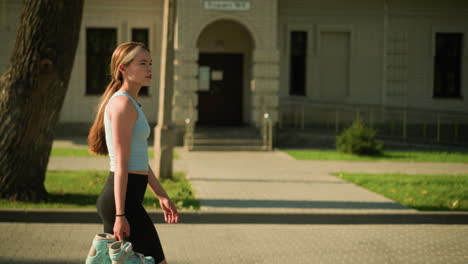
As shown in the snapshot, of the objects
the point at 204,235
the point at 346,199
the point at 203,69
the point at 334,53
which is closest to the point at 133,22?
the point at 203,69

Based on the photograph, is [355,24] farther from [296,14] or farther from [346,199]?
[346,199]

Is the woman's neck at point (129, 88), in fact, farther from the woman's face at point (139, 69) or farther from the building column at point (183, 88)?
the building column at point (183, 88)

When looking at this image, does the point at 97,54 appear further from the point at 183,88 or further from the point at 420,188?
the point at 420,188

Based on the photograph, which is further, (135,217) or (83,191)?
(83,191)

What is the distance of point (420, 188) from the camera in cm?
1134

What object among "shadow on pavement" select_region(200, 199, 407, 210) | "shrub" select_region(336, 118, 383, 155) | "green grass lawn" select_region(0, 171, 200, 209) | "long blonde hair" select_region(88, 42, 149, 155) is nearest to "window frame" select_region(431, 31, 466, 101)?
"shrub" select_region(336, 118, 383, 155)

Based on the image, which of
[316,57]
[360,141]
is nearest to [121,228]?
[360,141]

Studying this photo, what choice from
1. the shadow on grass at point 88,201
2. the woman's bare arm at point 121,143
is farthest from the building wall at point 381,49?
the woman's bare arm at point 121,143

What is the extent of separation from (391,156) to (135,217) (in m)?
14.7

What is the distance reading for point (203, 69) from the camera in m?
22.6

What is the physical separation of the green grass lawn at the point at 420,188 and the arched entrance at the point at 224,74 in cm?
977

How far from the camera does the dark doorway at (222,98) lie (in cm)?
2262

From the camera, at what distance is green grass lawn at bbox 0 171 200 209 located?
8914 millimetres

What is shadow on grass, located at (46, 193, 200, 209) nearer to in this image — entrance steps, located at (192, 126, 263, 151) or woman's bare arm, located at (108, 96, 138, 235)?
woman's bare arm, located at (108, 96, 138, 235)
